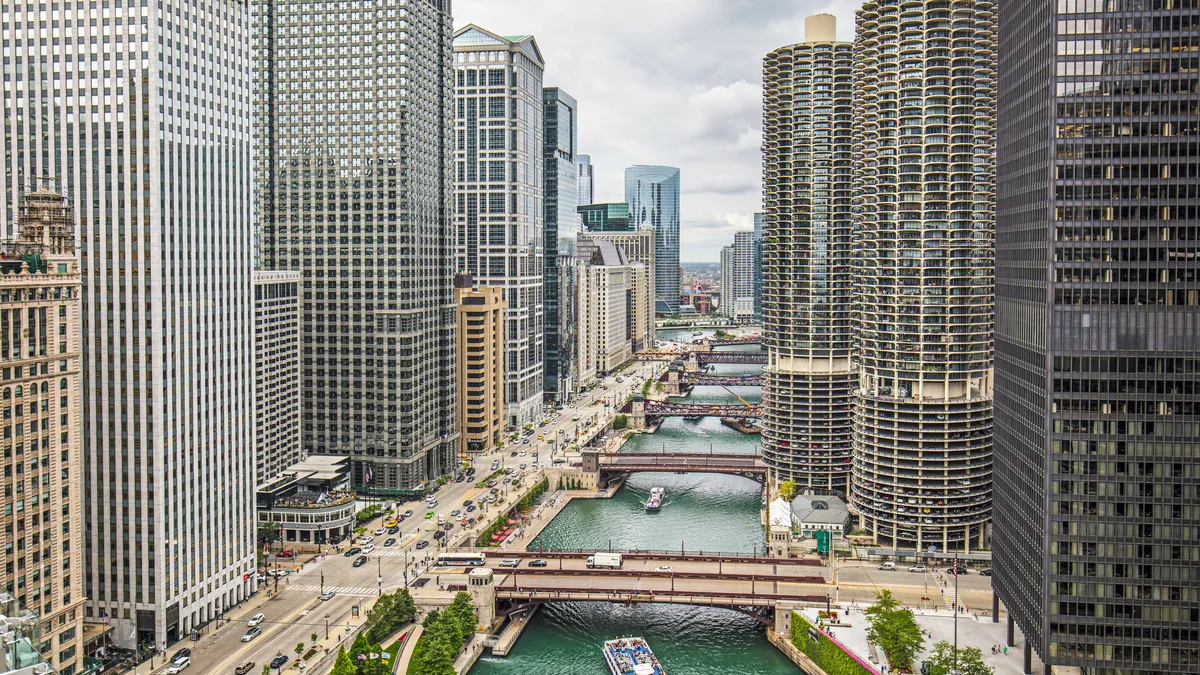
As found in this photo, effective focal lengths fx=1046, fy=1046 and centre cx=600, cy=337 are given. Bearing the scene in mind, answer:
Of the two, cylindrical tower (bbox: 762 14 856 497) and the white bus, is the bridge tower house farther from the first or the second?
cylindrical tower (bbox: 762 14 856 497)

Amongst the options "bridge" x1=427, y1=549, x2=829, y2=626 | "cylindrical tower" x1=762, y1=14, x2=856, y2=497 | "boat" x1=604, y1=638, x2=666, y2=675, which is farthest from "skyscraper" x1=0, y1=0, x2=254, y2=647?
"cylindrical tower" x1=762, y1=14, x2=856, y2=497

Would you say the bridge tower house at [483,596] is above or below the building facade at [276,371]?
below

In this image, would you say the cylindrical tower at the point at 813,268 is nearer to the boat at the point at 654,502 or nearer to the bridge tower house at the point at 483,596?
the boat at the point at 654,502

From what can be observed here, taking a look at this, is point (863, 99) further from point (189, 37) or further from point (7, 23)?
point (7, 23)

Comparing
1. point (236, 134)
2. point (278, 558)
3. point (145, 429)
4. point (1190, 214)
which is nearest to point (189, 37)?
point (236, 134)

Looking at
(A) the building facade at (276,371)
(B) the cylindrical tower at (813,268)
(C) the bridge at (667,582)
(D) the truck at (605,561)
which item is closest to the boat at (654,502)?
(B) the cylindrical tower at (813,268)

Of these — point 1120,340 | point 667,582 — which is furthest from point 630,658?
point 1120,340
